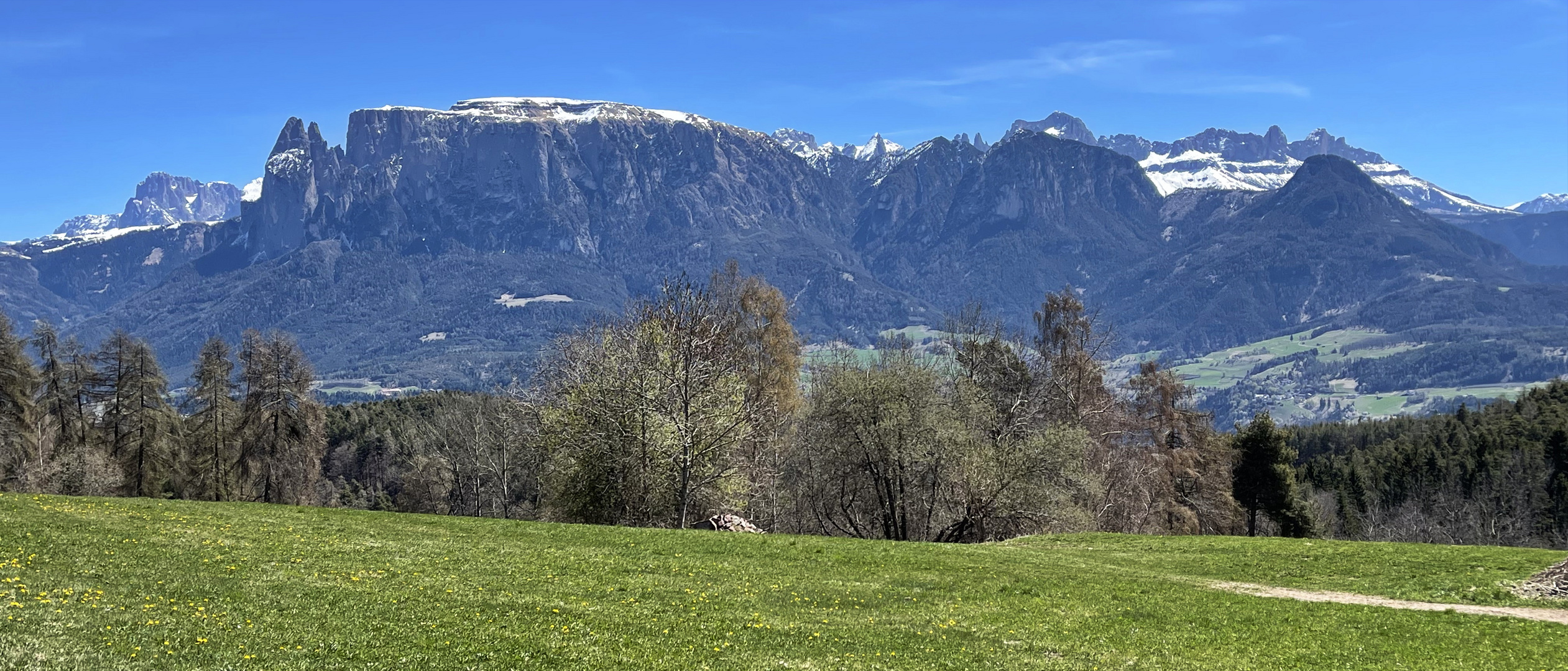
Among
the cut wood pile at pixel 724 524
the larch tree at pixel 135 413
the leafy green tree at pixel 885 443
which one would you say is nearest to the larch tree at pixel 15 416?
the larch tree at pixel 135 413

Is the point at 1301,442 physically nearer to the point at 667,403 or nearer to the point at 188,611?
the point at 667,403

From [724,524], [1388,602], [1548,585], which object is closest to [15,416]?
[724,524]

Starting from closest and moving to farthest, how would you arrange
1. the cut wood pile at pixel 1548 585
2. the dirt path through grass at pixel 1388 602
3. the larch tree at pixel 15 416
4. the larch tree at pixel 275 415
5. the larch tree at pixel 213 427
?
the dirt path through grass at pixel 1388 602 → the cut wood pile at pixel 1548 585 → the larch tree at pixel 15 416 → the larch tree at pixel 213 427 → the larch tree at pixel 275 415

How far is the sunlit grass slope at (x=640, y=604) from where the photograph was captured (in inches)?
725

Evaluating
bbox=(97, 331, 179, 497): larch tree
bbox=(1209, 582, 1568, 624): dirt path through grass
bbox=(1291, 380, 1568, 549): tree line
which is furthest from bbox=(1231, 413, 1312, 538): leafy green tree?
bbox=(97, 331, 179, 497): larch tree

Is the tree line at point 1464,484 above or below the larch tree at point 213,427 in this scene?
below

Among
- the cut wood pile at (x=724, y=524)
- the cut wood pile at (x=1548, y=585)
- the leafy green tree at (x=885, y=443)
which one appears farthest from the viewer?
the leafy green tree at (x=885, y=443)

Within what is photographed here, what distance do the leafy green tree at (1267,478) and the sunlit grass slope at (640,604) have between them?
132ft

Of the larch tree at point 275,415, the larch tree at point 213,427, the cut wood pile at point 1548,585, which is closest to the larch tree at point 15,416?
the larch tree at point 213,427

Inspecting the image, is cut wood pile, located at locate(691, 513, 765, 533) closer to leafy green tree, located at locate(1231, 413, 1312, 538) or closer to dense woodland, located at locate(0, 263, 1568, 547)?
dense woodland, located at locate(0, 263, 1568, 547)

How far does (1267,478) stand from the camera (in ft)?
252

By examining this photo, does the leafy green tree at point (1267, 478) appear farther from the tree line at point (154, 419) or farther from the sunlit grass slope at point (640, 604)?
the tree line at point (154, 419)

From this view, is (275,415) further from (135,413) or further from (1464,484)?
(1464,484)

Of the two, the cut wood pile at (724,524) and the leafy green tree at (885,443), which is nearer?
the cut wood pile at (724,524)
